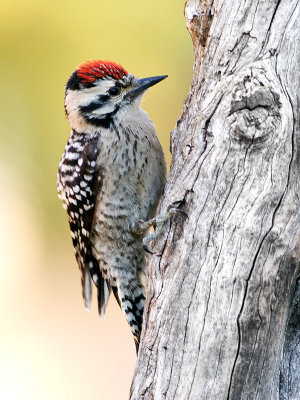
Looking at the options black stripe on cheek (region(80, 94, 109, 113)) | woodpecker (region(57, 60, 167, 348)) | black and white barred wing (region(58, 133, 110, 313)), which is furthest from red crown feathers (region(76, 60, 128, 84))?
black and white barred wing (region(58, 133, 110, 313))

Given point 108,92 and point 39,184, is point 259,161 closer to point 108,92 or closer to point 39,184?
point 108,92

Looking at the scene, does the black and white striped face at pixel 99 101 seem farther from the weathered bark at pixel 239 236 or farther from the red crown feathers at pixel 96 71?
the weathered bark at pixel 239 236

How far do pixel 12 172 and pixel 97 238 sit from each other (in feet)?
12.3

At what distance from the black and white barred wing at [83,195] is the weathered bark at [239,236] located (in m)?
1.16

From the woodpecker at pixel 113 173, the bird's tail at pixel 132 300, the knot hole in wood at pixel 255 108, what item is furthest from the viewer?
the bird's tail at pixel 132 300

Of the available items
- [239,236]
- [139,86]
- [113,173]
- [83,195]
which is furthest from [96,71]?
[239,236]

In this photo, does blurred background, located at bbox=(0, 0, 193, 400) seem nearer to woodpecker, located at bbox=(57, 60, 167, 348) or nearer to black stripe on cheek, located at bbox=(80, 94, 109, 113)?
woodpecker, located at bbox=(57, 60, 167, 348)

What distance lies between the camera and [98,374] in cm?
739

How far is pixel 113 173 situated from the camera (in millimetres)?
4301

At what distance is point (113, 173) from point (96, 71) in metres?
0.72

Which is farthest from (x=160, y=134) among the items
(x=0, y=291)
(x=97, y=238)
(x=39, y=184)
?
(x=97, y=238)

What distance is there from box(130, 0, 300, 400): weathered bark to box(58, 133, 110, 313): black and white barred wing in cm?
116

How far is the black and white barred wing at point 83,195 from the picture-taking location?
436 centimetres

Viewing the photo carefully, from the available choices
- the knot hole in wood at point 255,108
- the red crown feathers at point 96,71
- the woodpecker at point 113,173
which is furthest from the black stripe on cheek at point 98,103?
the knot hole in wood at point 255,108
